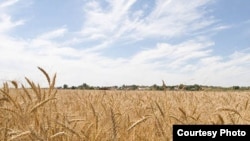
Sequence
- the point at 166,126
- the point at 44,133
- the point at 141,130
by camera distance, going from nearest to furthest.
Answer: the point at 44,133 < the point at 166,126 < the point at 141,130

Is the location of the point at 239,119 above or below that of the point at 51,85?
below

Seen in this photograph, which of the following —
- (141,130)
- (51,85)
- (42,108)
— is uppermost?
(51,85)

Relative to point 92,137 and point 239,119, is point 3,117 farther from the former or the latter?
point 239,119

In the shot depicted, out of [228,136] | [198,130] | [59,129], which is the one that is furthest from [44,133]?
[228,136]

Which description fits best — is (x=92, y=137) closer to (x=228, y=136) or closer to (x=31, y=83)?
(x=31, y=83)

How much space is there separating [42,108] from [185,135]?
1118mm

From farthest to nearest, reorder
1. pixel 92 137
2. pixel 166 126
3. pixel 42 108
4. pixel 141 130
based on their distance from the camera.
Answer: pixel 141 130, pixel 166 126, pixel 42 108, pixel 92 137

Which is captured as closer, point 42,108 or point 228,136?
point 228,136

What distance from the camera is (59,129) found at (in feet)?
8.44

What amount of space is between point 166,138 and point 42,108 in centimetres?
99

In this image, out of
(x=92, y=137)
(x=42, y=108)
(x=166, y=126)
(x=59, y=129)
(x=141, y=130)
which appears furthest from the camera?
(x=141, y=130)

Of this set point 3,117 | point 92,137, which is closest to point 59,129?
point 92,137

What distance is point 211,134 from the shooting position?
8.27 feet

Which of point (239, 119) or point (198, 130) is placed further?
point (239, 119)
